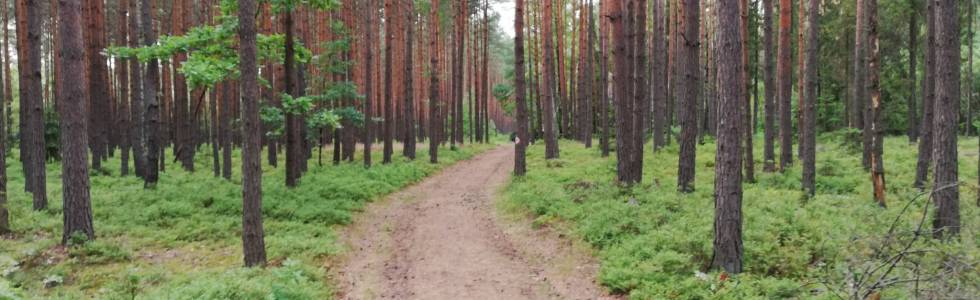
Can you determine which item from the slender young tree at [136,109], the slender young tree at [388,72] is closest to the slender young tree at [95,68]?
the slender young tree at [136,109]

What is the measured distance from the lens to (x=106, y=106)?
73.7 feet

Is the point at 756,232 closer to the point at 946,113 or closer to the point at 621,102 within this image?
the point at 946,113

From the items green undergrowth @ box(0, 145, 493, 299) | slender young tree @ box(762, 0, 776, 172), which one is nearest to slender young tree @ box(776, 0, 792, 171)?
slender young tree @ box(762, 0, 776, 172)

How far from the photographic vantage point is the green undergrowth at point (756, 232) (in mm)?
5227

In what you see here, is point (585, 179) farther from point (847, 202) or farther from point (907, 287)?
point (907, 287)

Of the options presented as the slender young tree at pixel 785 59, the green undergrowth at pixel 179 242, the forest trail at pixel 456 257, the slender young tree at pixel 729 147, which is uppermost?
the slender young tree at pixel 785 59

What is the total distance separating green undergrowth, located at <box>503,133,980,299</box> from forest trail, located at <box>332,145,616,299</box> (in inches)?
20.5

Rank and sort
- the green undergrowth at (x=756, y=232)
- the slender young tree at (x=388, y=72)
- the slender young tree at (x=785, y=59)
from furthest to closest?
1. the slender young tree at (x=388, y=72)
2. the slender young tree at (x=785, y=59)
3. the green undergrowth at (x=756, y=232)

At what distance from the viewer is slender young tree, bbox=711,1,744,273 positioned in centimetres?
668

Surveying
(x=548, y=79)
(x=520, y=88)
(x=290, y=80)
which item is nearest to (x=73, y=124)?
(x=290, y=80)

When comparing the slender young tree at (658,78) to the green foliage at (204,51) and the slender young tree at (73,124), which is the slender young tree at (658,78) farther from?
the slender young tree at (73,124)

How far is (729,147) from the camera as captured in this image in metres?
6.75

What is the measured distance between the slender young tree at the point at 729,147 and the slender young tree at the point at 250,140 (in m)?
6.18

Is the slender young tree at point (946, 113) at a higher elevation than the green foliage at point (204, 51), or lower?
lower
